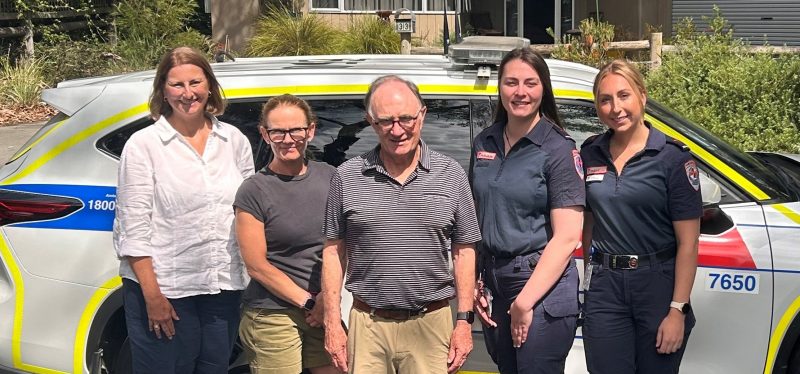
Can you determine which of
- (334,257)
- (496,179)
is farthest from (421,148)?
(334,257)

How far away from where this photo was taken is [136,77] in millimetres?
4258

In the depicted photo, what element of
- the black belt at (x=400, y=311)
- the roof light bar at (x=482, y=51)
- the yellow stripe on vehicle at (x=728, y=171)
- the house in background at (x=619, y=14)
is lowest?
the black belt at (x=400, y=311)

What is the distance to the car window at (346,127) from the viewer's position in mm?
3846

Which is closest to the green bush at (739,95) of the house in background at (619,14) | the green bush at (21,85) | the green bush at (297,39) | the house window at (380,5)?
the green bush at (297,39)

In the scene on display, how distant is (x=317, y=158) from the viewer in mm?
3861

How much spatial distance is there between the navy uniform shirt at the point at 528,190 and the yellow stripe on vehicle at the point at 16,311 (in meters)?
2.13

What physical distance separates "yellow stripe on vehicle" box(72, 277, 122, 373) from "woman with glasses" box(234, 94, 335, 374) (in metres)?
0.81

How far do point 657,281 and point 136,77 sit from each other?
2635mm

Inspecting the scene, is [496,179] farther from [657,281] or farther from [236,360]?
[236,360]

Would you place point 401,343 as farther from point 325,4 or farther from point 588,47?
point 325,4

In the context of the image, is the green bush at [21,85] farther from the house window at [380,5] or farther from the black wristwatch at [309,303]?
the black wristwatch at [309,303]

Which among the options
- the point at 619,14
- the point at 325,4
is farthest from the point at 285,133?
the point at 619,14

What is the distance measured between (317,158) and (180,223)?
809 millimetres

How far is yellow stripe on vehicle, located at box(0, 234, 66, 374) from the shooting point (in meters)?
3.85
